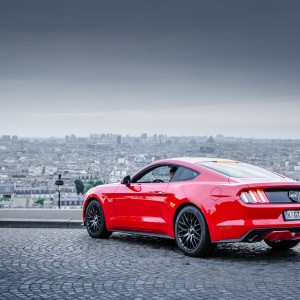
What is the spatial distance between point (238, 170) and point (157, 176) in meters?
1.47

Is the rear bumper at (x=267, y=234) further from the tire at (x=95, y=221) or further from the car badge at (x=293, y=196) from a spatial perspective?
the tire at (x=95, y=221)

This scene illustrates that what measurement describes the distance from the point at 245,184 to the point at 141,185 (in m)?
2.30

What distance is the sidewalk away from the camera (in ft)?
47.1

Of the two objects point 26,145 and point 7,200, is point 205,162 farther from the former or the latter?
point 26,145

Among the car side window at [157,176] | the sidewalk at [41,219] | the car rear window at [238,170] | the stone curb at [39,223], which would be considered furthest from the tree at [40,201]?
the car rear window at [238,170]

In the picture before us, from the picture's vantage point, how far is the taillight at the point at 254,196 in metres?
9.48

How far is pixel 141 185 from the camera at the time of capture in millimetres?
11359

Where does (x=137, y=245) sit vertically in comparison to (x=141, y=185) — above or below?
below

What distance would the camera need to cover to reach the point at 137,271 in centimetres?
870

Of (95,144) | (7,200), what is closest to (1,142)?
(95,144)

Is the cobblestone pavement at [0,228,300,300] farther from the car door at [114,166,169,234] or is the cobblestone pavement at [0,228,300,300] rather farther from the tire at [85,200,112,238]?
the car door at [114,166,169,234]

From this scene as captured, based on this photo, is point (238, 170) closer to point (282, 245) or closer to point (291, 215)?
point (291, 215)

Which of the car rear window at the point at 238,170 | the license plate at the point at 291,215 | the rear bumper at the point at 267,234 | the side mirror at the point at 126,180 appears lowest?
the rear bumper at the point at 267,234

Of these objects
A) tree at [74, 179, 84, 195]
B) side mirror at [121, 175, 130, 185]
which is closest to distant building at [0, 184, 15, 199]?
tree at [74, 179, 84, 195]
